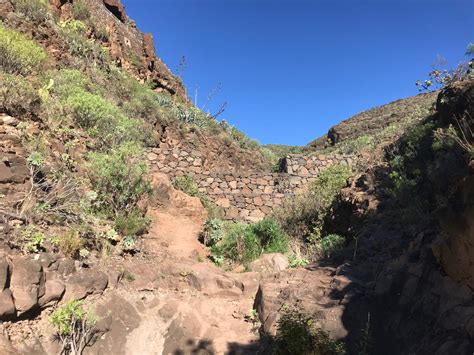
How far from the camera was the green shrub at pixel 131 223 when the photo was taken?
7.02 meters

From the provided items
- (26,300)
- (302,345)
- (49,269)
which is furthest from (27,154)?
(302,345)

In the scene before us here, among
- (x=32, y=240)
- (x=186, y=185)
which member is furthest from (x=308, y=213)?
(x=32, y=240)

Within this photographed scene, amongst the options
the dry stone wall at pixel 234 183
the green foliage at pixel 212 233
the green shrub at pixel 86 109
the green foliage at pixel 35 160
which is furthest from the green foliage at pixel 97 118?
the green foliage at pixel 212 233

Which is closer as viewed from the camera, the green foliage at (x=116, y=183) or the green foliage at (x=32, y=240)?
the green foliage at (x=32, y=240)

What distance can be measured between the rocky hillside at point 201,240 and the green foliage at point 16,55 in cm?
5

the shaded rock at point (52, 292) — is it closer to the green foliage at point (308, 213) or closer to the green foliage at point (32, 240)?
the green foliage at point (32, 240)

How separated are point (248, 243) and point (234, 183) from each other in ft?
13.8

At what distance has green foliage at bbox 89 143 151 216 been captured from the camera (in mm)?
7383

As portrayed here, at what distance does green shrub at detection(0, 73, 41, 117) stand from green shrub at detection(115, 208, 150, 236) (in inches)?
111

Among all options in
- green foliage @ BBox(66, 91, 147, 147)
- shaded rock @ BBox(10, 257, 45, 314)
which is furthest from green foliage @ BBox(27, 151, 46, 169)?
green foliage @ BBox(66, 91, 147, 147)

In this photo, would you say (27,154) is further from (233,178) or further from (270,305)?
(233,178)

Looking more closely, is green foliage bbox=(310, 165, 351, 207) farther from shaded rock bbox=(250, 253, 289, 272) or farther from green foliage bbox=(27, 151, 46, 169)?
green foliage bbox=(27, 151, 46, 169)

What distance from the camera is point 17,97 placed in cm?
751

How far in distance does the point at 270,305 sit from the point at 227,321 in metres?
0.76
